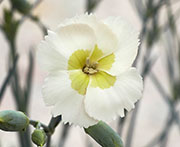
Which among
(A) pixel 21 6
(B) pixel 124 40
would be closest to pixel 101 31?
Answer: (B) pixel 124 40

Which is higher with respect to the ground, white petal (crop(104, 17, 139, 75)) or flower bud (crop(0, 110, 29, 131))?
white petal (crop(104, 17, 139, 75))

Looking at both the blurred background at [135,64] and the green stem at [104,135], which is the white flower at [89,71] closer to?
the green stem at [104,135]

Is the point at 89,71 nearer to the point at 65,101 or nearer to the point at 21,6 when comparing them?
the point at 65,101

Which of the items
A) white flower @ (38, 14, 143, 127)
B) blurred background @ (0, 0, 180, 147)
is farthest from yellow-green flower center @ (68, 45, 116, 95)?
blurred background @ (0, 0, 180, 147)

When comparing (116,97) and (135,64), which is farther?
(135,64)

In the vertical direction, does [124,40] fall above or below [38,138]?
above

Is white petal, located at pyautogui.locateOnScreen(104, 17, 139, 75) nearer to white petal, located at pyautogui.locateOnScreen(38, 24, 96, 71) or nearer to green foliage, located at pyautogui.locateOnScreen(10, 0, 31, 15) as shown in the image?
white petal, located at pyautogui.locateOnScreen(38, 24, 96, 71)
